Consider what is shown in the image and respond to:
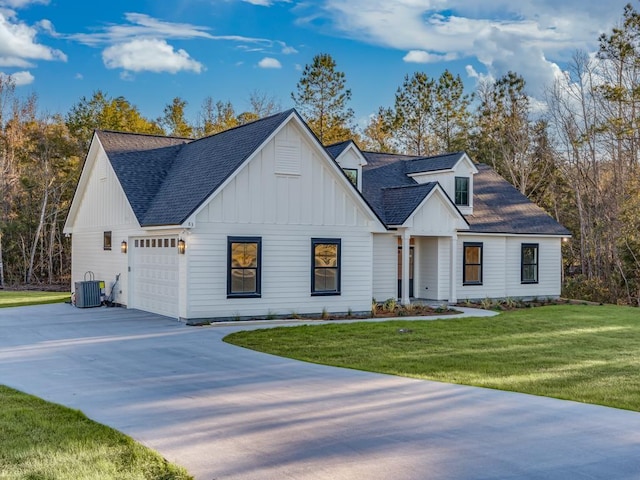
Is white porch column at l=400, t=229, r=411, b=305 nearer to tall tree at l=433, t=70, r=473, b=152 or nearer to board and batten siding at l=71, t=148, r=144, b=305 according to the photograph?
board and batten siding at l=71, t=148, r=144, b=305

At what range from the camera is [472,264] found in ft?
76.7

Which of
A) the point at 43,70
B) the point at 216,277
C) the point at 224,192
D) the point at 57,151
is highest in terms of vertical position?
the point at 43,70

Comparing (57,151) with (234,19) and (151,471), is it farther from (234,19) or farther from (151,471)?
(151,471)

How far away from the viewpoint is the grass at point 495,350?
370 inches

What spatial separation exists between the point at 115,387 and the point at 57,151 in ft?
106

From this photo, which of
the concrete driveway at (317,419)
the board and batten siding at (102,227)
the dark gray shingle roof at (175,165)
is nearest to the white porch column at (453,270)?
the dark gray shingle roof at (175,165)

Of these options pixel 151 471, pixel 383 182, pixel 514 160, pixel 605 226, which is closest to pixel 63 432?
pixel 151 471

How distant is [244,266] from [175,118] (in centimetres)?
2836

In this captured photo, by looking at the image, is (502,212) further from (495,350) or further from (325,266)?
(495,350)

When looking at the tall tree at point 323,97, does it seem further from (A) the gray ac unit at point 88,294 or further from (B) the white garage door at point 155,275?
(B) the white garage door at point 155,275

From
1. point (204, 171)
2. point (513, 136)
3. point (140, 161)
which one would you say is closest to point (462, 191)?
point (204, 171)

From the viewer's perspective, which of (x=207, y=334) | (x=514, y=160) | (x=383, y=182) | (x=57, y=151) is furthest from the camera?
(x=514, y=160)

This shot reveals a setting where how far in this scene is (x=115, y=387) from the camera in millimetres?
8828

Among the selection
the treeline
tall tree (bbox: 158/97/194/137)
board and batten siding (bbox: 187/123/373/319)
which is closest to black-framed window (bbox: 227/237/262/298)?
board and batten siding (bbox: 187/123/373/319)
